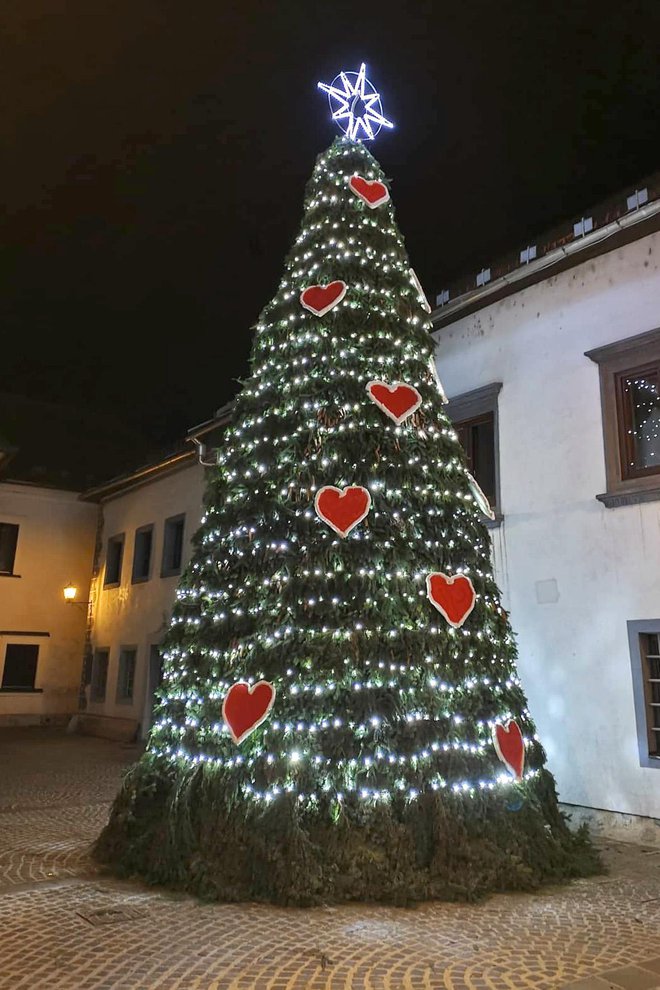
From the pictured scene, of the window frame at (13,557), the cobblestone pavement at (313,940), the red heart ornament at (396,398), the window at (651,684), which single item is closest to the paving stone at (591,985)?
the cobblestone pavement at (313,940)

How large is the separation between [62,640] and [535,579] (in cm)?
1618

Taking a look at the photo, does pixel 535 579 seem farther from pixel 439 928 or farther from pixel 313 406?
pixel 439 928

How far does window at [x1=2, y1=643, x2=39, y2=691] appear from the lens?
66.6 ft

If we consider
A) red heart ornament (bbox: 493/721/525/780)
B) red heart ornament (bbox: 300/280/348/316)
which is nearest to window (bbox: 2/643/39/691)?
red heart ornament (bbox: 300/280/348/316)

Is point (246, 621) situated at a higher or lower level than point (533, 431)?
lower

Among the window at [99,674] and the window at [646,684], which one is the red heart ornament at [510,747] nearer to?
the window at [646,684]

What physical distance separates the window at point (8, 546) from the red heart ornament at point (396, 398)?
1757cm

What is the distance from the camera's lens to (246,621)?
5.91m

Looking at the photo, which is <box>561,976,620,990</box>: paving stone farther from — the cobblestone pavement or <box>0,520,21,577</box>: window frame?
<box>0,520,21,577</box>: window frame

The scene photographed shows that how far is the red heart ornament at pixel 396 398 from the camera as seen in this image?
645 centimetres

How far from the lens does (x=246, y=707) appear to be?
5512mm

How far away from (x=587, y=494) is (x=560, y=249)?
3156 millimetres

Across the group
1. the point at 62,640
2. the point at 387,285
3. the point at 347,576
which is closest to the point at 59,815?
the point at 347,576

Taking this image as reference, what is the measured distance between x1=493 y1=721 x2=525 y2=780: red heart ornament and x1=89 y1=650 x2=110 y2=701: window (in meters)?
15.7
